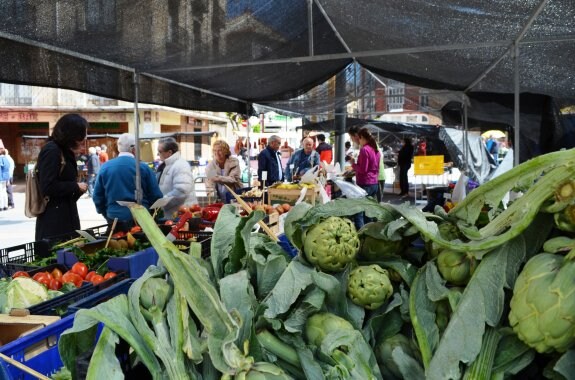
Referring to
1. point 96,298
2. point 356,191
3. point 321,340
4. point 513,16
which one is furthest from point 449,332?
point 356,191

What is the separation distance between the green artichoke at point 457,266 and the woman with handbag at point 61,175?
3.19 meters

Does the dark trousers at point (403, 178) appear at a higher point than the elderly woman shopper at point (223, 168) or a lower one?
lower

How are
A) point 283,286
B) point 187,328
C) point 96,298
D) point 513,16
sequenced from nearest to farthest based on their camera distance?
point 187,328 < point 283,286 < point 96,298 < point 513,16

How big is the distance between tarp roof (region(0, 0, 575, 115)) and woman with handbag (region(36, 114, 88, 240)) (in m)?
0.43

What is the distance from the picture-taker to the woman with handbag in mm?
3775

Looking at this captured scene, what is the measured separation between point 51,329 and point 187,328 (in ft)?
2.80

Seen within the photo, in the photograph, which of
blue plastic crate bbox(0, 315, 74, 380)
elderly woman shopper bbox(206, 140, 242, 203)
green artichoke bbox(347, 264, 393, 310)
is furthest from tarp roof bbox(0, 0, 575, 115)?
green artichoke bbox(347, 264, 393, 310)

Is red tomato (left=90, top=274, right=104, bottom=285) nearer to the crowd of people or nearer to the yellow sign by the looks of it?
the crowd of people

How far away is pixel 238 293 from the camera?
3.94 feet

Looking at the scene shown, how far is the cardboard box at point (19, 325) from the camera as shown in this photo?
5.83 ft

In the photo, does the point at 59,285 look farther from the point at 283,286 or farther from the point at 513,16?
the point at 513,16

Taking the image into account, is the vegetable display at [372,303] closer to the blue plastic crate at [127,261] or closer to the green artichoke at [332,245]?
the green artichoke at [332,245]

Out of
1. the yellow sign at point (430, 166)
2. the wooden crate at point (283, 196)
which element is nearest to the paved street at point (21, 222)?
the yellow sign at point (430, 166)

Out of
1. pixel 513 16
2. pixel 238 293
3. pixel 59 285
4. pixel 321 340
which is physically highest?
pixel 513 16
